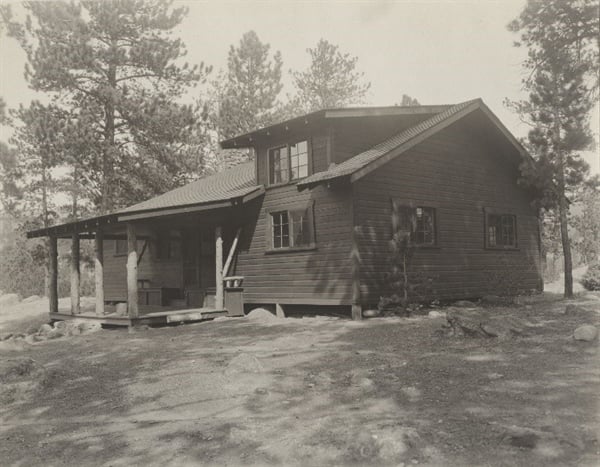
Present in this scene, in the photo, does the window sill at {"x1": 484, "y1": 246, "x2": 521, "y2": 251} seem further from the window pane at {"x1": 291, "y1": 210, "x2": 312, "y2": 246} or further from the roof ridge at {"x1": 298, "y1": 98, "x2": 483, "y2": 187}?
the window pane at {"x1": 291, "y1": 210, "x2": 312, "y2": 246}

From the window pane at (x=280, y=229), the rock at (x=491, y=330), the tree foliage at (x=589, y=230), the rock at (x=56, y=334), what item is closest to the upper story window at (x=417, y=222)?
the window pane at (x=280, y=229)

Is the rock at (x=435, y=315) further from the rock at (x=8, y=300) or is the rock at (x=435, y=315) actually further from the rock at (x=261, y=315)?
the rock at (x=8, y=300)

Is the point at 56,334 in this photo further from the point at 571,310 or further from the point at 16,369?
the point at 571,310

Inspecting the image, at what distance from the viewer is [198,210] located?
1498 cm

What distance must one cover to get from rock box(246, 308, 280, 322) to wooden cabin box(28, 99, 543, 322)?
1.37 ft

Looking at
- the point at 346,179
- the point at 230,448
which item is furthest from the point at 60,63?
the point at 230,448

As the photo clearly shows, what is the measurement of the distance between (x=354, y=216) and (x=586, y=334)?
20.2 ft

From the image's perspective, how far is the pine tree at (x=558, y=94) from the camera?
1186 cm

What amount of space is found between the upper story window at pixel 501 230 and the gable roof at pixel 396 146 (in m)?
2.18

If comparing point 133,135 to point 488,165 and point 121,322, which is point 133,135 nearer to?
point 121,322

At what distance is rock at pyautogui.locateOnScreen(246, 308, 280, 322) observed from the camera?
14.7 meters

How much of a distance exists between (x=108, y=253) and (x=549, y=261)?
24.5 metres

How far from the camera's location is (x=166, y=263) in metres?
20.5

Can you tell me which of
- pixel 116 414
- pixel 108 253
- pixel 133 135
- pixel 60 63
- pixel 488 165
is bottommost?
pixel 116 414
